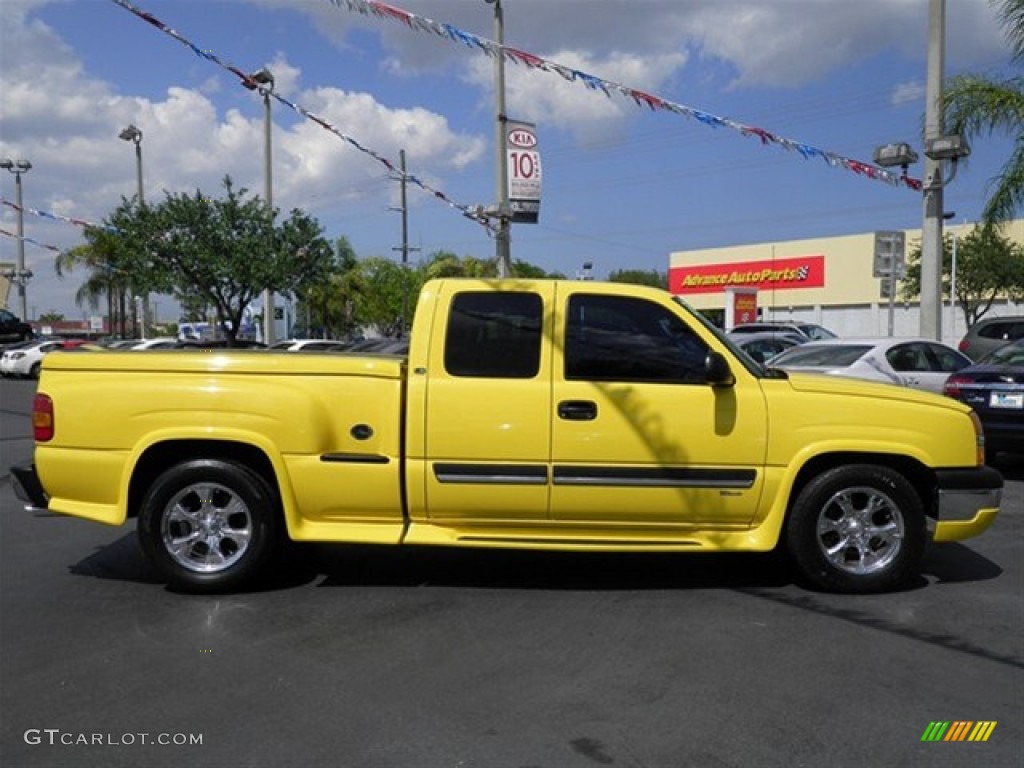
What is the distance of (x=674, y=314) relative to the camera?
18.1 feet

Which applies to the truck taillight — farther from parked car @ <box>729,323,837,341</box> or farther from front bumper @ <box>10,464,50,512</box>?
parked car @ <box>729,323,837,341</box>

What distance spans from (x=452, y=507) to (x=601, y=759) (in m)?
2.14

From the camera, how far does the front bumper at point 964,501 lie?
543cm

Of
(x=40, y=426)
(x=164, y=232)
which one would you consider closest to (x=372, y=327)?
(x=164, y=232)

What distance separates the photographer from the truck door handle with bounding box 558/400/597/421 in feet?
17.3

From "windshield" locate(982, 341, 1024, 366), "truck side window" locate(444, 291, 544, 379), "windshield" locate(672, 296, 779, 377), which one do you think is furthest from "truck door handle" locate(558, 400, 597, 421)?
"windshield" locate(982, 341, 1024, 366)

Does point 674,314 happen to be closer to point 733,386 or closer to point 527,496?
point 733,386

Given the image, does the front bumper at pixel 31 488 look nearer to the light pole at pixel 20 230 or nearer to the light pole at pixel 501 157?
the light pole at pixel 501 157

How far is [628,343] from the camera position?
17.9 ft

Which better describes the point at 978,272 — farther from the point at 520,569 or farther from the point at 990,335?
the point at 520,569

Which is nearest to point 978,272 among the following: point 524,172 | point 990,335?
point 990,335

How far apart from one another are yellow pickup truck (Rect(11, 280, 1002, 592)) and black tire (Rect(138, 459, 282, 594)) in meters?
0.01

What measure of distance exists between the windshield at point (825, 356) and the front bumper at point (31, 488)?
945cm

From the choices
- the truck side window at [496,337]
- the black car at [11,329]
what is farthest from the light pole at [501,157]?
the black car at [11,329]
